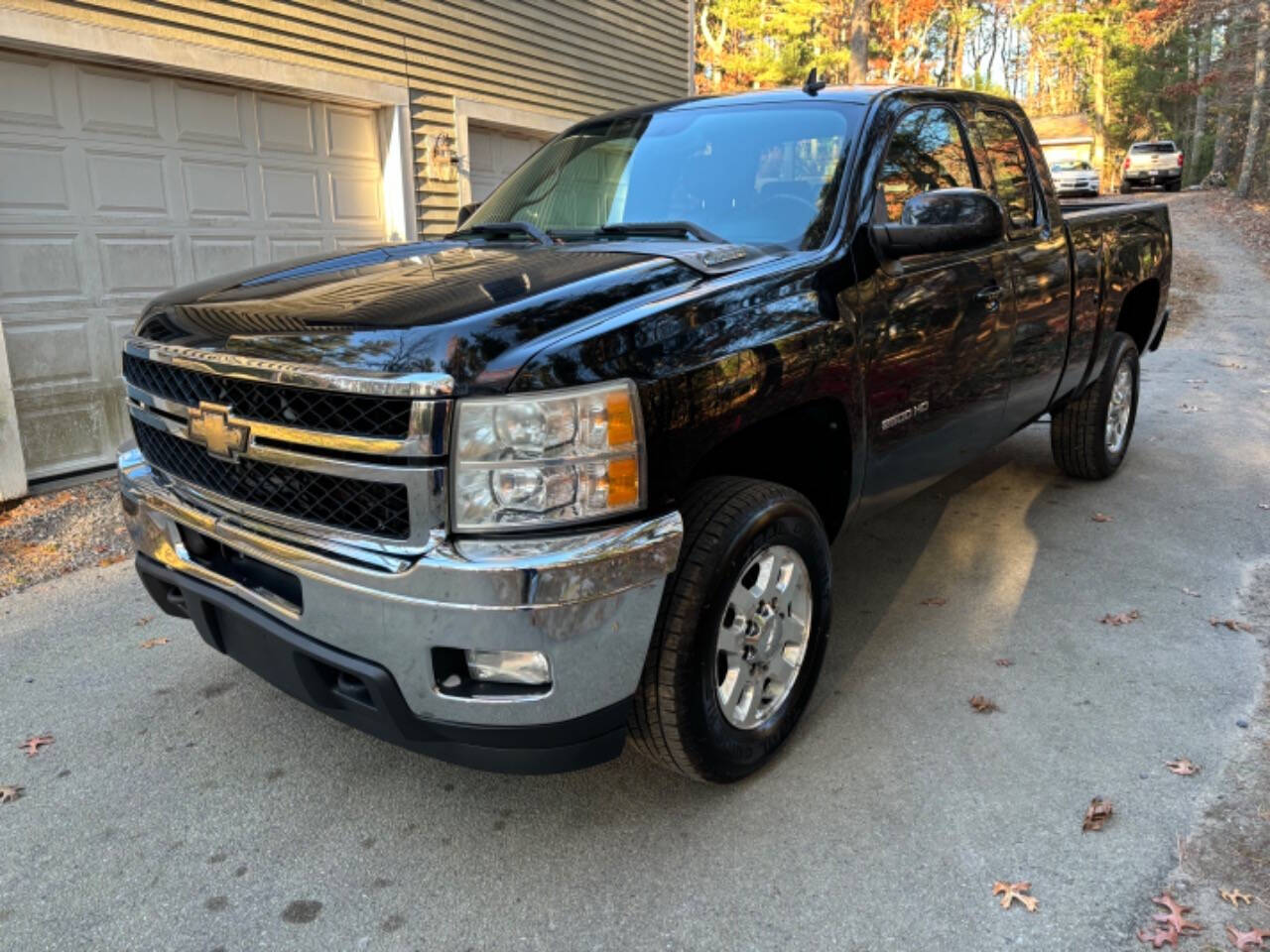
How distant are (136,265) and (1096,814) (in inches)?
245

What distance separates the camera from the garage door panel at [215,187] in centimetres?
644

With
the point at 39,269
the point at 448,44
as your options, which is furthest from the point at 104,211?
the point at 448,44

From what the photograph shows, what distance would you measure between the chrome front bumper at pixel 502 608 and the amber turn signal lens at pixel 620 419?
0.66 feet

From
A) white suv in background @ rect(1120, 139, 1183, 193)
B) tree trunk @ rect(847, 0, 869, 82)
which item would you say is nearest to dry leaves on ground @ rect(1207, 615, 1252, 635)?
tree trunk @ rect(847, 0, 869, 82)

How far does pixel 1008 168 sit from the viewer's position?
14.0ft

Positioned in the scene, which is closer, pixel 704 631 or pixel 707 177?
pixel 704 631

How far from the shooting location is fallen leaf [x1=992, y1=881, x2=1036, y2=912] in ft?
7.43

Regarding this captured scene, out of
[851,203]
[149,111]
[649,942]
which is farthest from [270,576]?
[149,111]

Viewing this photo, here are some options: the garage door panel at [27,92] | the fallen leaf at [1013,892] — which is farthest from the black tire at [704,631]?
the garage door panel at [27,92]

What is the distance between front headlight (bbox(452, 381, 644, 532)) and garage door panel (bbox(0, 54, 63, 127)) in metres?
5.08

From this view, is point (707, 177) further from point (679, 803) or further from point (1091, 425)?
point (1091, 425)

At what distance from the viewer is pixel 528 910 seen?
7.52 ft

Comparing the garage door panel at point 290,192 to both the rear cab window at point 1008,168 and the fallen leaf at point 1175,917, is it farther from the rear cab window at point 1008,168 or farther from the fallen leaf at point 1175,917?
the fallen leaf at point 1175,917

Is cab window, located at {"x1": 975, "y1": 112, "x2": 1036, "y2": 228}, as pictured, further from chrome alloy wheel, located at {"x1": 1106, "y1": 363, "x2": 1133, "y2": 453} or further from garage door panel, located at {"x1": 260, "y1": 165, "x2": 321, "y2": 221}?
garage door panel, located at {"x1": 260, "y1": 165, "x2": 321, "y2": 221}
